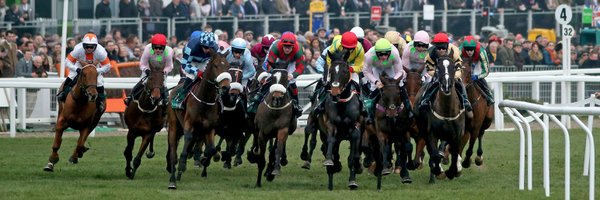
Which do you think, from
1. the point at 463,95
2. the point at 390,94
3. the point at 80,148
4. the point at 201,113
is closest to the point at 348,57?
the point at 390,94

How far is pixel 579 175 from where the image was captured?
55.0 feet

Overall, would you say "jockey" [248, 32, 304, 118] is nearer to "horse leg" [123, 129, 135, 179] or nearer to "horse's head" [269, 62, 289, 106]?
Answer: "horse's head" [269, 62, 289, 106]

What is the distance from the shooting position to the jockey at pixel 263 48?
1839 centimetres

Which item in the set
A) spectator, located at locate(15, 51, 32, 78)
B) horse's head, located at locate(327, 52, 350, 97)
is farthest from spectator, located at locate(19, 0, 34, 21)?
horse's head, located at locate(327, 52, 350, 97)

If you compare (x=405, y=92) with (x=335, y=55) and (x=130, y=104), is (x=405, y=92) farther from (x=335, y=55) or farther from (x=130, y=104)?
(x=130, y=104)

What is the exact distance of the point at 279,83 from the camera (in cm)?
1573

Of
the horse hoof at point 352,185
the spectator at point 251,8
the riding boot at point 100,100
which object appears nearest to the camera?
the horse hoof at point 352,185

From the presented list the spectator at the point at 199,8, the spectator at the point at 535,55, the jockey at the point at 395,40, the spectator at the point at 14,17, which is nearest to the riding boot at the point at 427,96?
the jockey at the point at 395,40

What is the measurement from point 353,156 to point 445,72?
48.5 inches

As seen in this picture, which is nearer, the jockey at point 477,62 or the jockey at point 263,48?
the jockey at point 477,62

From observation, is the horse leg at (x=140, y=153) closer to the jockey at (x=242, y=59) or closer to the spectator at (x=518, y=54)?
the jockey at (x=242, y=59)

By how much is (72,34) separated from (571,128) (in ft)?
28.8

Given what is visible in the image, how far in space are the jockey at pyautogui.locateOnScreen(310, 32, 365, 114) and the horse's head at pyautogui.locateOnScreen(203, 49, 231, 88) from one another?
0.96m

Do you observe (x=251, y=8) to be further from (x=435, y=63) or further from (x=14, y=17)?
(x=435, y=63)
